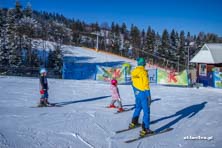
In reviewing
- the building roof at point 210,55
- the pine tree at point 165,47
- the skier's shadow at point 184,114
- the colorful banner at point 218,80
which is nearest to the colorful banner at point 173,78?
the colorful banner at point 218,80

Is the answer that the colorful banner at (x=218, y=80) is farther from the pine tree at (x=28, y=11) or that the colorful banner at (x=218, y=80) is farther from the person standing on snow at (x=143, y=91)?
the pine tree at (x=28, y=11)

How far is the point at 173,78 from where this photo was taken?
25.8 m

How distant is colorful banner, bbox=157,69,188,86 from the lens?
2558 cm

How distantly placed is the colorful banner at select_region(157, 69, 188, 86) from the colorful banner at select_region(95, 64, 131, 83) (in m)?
2.75

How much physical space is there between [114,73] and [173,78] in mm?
4850

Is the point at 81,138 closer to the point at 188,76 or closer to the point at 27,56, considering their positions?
the point at 188,76

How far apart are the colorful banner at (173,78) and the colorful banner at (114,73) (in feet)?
9.03

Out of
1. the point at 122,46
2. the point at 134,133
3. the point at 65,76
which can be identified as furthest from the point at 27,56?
A: the point at 122,46

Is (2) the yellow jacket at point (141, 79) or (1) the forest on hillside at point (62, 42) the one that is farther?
(1) the forest on hillside at point (62, 42)

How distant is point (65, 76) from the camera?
→ 2761cm

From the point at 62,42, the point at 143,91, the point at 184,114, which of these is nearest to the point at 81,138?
the point at 143,91

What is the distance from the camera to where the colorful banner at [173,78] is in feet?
83.9

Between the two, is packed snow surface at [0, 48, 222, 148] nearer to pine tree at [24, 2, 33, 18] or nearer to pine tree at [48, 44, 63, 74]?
pine tree at [48, 44, 63, 74]

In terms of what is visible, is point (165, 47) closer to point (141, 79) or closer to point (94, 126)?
point (94, 126)
